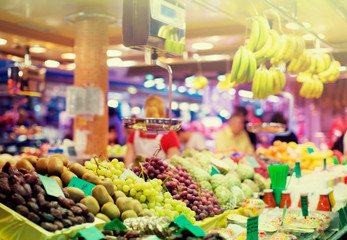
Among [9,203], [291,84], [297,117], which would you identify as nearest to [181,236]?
[9,203]

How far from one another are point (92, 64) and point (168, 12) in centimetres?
309

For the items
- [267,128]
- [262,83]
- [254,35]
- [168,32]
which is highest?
[254,35]

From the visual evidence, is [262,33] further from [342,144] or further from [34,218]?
[342,144]

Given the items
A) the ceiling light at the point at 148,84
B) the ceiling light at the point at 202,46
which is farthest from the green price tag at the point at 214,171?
the ceiling light at the point at 148,84

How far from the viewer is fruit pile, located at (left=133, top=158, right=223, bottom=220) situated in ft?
9.30

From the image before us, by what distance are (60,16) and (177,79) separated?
259 inches

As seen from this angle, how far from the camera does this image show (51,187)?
2.11 metres

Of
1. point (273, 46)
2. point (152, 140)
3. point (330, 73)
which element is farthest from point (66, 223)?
point (330, 73)

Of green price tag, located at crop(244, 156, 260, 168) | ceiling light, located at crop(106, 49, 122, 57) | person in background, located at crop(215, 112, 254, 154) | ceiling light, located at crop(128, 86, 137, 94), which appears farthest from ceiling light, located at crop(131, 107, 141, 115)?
green price tag, located at crop(244, 156, 260, 168)

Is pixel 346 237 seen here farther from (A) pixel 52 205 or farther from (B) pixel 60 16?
(B) pixel 60 16

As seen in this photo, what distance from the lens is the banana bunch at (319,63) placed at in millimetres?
5441

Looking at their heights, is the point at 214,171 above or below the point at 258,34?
below

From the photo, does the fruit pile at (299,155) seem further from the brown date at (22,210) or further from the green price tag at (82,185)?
the brown date at (22,210)

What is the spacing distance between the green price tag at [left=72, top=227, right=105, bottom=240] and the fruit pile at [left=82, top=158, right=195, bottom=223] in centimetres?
57
